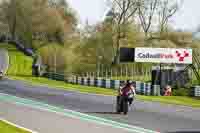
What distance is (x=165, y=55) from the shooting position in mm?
46375

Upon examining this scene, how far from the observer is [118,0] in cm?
7231

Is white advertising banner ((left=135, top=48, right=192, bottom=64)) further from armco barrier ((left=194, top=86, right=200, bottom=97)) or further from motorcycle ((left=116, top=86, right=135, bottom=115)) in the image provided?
motorcycle ((left=116, top=86, right=135, bottom=115))

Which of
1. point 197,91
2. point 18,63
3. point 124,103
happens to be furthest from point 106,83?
point 18,63

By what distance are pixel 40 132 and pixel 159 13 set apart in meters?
68.4

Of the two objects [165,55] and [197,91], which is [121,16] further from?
[197,91]

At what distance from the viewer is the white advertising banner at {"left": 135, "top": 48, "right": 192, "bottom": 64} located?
152 ft

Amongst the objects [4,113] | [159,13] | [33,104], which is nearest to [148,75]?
[159,13]

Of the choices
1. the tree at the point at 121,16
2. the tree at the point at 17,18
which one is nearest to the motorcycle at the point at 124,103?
the tree at the point at 121,16

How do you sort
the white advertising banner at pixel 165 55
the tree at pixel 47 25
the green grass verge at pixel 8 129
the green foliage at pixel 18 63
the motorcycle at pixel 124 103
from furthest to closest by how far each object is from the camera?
the tree at pixel 47 25
the green foliage at pixel 18 63
the white advertising banner at pixel 165 55
the motorcycle at pixel 124 103
the green grass verge at pixel 8 129

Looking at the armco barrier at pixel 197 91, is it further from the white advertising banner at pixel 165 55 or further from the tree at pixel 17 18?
the tree at pixel 17 18

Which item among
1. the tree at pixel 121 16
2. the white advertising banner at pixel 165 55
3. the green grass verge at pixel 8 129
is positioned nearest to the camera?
the green grass verge at pixel 8 129

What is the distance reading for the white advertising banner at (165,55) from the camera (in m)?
46.2

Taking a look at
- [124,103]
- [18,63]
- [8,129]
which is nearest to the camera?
[8,129]

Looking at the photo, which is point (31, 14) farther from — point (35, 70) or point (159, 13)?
point (35, 70)
